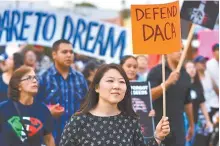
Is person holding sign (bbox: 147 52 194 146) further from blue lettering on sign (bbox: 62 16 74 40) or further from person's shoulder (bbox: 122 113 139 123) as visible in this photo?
blue lettering on sign (bbox: 62 16 74 40)

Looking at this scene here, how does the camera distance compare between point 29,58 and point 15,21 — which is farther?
point 29,58

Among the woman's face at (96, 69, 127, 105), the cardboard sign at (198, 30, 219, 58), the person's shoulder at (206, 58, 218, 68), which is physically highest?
the cardboard sign at (198, 30, 219, 58)

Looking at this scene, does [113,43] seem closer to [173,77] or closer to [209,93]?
[209,93]

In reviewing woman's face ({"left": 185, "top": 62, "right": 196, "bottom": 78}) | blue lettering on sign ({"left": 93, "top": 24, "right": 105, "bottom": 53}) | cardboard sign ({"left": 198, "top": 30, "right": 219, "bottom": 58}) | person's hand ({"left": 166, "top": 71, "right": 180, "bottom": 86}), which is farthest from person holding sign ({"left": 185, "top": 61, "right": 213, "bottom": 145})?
person's hand ({"left": 166, "top": 71, "right": 180, "bottom": 86})

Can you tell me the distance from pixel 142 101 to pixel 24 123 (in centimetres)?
209

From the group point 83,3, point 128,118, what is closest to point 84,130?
point 128,118

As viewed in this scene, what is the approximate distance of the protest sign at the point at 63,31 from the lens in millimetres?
11375

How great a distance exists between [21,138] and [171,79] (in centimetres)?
214

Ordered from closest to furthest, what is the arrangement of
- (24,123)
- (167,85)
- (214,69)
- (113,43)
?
(24,123) → (167,85) → (113,43) → (214,69)

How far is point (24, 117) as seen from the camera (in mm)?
6934

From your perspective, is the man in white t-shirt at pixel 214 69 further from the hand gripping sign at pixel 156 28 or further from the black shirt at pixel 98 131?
the black shirt at pixel 98 131

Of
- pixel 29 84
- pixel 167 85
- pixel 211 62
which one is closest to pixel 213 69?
pixel 211 62

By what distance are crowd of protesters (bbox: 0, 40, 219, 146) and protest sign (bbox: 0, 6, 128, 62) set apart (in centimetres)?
46

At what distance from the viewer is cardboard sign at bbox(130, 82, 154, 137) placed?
8.59 meters
